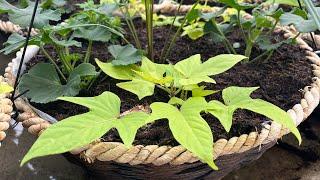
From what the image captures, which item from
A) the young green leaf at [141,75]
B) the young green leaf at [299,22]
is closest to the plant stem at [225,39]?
the young green leaf at [299,22]

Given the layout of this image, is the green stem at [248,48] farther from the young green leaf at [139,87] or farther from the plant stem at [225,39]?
the young green leaf at [139,87]

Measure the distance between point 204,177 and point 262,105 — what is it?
222mm

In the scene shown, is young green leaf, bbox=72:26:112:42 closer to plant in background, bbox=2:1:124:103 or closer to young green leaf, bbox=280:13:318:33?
plant in background, bbox=2:1:124:103

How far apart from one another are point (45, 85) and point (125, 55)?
18 centimetres

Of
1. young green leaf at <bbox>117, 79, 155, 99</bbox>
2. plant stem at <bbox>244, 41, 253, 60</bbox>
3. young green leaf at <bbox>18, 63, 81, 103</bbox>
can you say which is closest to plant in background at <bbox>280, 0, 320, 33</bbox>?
plant stem at <bbox>244, 41, 253, 60</bbox>

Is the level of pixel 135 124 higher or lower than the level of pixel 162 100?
higher

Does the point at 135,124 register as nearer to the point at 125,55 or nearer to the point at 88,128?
the point at 88,128

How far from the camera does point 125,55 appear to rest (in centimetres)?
96

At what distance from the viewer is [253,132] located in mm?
802

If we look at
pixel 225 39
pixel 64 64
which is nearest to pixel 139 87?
pixel 64 64

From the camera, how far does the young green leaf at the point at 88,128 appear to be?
0.61 metres

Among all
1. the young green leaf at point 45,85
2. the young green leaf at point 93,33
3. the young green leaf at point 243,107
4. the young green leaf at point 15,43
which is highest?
the young green leaf at point 15,43

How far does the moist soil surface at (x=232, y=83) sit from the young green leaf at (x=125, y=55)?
0.24 feet

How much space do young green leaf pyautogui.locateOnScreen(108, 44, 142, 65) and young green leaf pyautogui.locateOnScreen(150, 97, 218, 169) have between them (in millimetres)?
208
